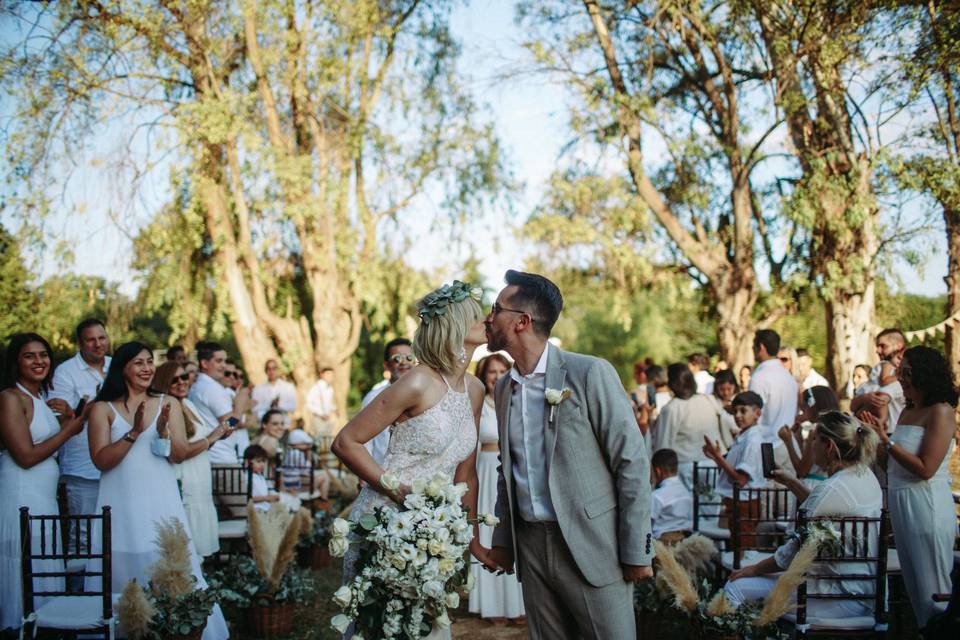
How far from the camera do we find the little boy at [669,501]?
7.15 m

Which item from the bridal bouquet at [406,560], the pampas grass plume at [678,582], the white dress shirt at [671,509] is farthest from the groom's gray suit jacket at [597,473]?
the white dress shirt at [671,509]

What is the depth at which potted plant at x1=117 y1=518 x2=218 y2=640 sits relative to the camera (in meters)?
4.73

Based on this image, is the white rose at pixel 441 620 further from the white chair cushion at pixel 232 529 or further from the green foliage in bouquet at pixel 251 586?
the white chair cushion at pixel 232 529

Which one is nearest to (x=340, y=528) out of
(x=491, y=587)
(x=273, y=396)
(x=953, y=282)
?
(x=491, y=587)

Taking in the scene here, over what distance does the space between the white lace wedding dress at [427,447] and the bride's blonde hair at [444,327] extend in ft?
0.48

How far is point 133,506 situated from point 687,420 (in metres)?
4.86

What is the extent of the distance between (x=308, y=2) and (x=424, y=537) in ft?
50.5

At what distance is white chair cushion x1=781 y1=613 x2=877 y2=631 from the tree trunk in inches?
287

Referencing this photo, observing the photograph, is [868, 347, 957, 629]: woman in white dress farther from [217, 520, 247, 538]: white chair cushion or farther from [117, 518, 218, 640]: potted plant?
[217, 520, 247, 538]: white chair cushion

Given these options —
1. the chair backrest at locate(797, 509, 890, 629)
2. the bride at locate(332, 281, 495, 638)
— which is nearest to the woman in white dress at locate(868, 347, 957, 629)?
the chair backrest at locate(797, 509, 890, 629)

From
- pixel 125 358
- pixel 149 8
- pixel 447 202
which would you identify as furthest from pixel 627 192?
pixel 125 358

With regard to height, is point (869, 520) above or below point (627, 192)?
below

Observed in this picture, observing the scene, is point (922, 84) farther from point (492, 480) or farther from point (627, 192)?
point (492, 480)

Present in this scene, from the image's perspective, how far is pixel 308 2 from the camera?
16.7 m
